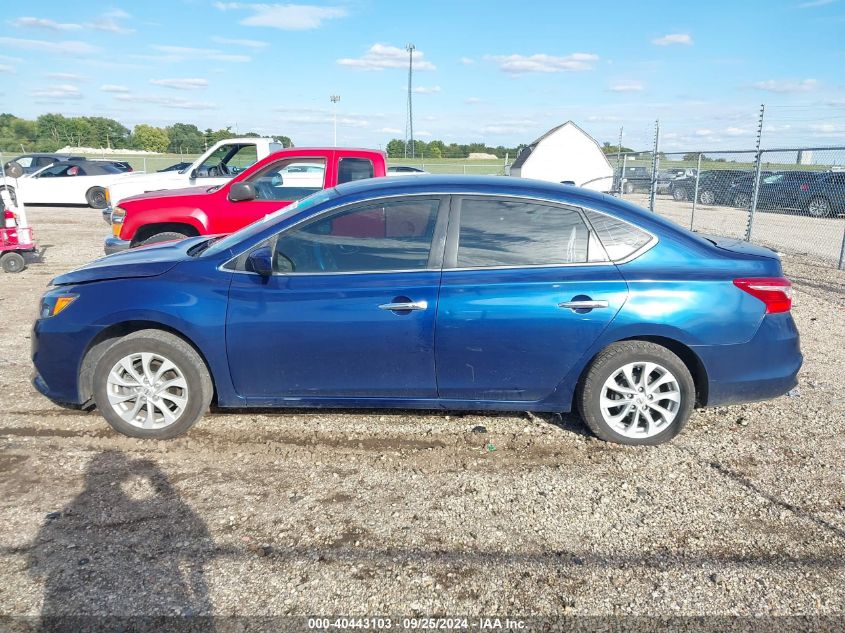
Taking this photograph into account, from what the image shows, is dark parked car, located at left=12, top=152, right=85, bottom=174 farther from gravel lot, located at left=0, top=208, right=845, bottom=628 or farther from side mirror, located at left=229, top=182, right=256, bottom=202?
gravel lot, located at left=0, top=208, right=845, bottom=628

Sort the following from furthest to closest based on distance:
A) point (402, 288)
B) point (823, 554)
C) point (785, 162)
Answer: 1. point (785, 162)
2. point (402, 288)
3. point (823, 554)

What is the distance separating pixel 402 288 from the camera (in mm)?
3750

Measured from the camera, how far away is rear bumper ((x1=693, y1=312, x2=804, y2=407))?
3.86m

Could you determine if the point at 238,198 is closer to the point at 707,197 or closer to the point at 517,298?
the point at 517,298

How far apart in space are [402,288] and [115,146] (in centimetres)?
5154

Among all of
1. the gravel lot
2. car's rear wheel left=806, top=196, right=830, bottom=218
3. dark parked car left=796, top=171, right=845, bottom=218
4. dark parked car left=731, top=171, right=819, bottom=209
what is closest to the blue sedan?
the gravel lot

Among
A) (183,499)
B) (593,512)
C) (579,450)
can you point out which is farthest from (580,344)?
(183,499)

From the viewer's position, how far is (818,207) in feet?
51.4

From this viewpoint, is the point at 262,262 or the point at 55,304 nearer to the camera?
the point at 262,262

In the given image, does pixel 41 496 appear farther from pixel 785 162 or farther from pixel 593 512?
pixel 785 162

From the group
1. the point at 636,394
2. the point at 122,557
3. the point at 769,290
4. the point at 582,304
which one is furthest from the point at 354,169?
the point at 122,557

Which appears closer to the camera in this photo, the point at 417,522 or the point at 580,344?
the point at 417,522

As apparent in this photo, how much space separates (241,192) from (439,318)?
4.16m

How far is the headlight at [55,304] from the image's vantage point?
395 cm
